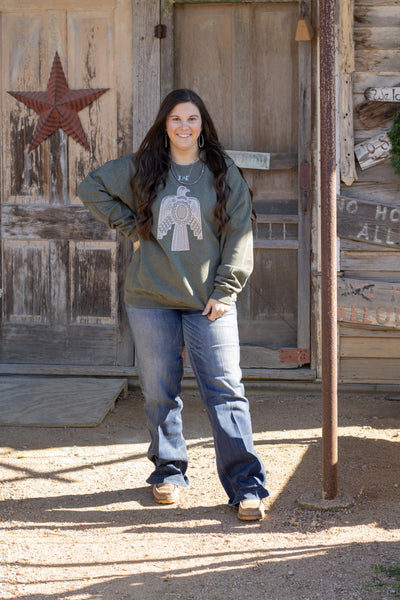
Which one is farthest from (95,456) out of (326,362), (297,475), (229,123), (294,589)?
(229,123)

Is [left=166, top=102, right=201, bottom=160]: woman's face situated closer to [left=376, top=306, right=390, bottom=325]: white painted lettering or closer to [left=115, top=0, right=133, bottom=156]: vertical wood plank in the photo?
[left=115, top=0, right=133, bottom=156]: vertical wood plank

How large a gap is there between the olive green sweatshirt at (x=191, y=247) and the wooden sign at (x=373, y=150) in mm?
2140

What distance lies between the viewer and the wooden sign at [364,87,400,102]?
5535 millimetres

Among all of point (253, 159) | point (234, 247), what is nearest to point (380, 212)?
point (253, 159)

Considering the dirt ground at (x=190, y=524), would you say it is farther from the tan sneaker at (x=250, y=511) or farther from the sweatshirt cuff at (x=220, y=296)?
the sweatshirt cuff at (x=220, y=296)

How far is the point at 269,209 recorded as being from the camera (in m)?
6.00

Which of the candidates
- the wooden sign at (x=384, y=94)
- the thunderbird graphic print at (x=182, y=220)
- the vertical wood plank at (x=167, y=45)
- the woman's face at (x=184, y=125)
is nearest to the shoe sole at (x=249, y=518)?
the thunderbird graphic print at (x=182, y=220)

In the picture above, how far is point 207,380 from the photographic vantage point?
3.70 metres

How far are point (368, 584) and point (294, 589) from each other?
0.92 feet

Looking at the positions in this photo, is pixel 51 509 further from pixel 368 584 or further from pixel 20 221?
pixel 20 221

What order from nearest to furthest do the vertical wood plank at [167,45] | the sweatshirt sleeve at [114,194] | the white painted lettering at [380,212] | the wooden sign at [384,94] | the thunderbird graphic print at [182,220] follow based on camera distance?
the thunderbird graphic print at [182,220] < the sweatshirt sleeve at [114,194] < the wooden sign at [384,94] < the white painted lettering at [380,212] < the vertical wood plank at [167,45]

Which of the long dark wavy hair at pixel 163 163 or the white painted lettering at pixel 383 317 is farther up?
the long dark wavy hair at pixel 163 163

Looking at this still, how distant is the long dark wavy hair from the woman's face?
3 cm

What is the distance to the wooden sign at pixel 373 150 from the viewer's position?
5.61 meters
